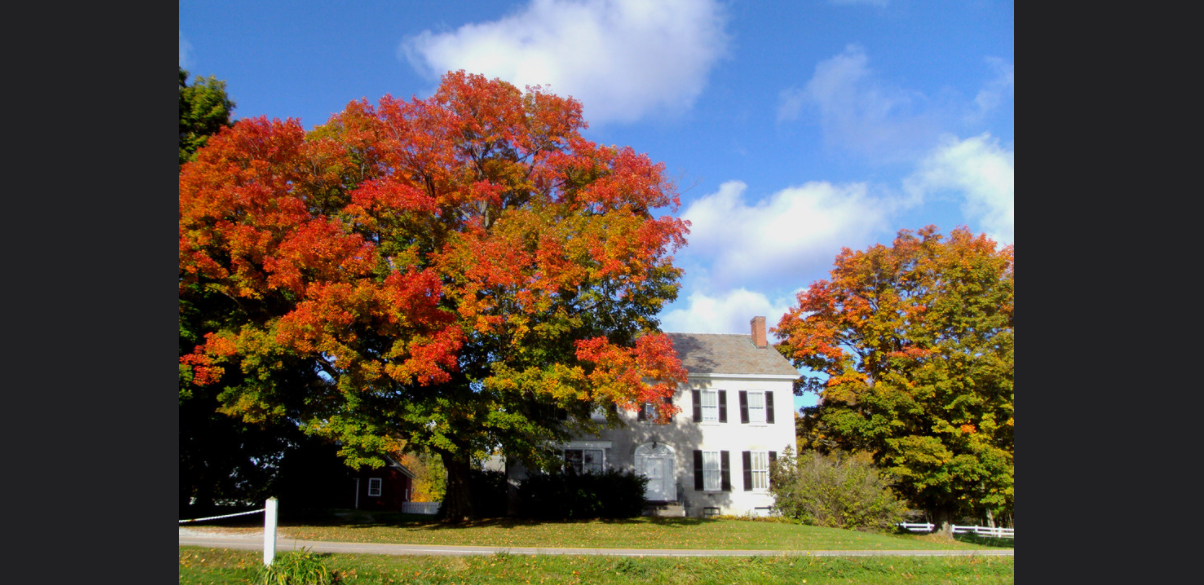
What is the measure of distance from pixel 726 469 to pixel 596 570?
58.3 feet

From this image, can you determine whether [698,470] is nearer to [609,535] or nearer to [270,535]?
[609,535]

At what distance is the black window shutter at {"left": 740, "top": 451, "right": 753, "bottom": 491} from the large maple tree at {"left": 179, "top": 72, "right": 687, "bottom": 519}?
10214 millimetres

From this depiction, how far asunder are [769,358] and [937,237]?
8.52m

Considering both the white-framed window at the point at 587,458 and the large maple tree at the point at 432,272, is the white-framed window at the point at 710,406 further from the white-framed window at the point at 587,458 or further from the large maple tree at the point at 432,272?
the large maple tree at the point at 432,272

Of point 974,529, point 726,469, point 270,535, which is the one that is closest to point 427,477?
point 726,469

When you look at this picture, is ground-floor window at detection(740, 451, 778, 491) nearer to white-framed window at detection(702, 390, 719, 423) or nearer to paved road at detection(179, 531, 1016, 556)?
white-framed window at detection(702, 390, 719, 423)

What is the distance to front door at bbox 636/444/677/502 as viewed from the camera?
89.0ft

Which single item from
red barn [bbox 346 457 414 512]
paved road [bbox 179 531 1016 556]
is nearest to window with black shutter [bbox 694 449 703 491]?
paved road [bbox 179 531 1016 556]

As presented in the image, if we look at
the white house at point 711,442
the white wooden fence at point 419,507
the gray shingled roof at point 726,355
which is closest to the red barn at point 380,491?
the white wooden fence at point 419,507

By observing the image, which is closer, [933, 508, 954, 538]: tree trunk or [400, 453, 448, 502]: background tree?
[933, 508, 954, 538]: tree trunk

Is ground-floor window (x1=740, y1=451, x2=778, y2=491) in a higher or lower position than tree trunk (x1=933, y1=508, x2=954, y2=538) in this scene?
higher

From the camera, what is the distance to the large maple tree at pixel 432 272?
1522 centimetres

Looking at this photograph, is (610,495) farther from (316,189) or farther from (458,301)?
(316,189)

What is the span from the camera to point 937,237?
30.1m
